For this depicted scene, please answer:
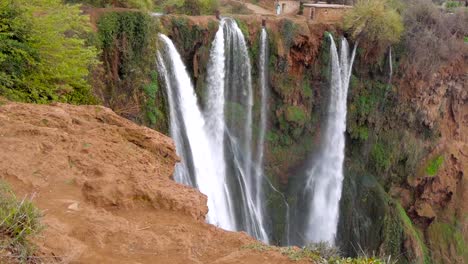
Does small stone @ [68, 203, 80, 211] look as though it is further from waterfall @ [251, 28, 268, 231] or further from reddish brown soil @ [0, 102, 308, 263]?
waterfall @ [251, 28, 268, 231]

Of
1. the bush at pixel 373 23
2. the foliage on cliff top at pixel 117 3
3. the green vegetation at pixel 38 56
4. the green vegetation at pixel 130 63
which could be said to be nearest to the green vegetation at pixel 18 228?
the green vegetation at pixel 38 56

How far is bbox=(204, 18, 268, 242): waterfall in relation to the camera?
1717cm

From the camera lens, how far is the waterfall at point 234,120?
17.2 m

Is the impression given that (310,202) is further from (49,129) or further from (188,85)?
(49,129)

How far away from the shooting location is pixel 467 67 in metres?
22.1

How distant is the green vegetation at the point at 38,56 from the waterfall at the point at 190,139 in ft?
16.7

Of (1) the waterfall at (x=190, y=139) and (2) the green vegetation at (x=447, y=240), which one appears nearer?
(1) the waterfall at (x=190, y=139)

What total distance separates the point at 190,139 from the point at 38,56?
7.52 m

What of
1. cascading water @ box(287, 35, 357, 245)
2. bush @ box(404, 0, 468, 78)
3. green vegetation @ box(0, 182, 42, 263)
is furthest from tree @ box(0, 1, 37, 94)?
bush @ box(404, 0, 468, 78)

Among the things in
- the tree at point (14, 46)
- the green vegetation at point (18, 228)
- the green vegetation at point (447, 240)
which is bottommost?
the green vegetation at point (447, 240)

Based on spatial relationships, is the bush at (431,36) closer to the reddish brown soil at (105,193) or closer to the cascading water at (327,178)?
the cascading water at (327,178)

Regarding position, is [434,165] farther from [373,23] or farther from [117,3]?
[117,3]

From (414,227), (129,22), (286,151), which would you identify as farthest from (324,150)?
(129,22)

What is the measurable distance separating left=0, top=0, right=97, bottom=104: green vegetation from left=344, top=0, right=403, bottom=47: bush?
13.4 metres
